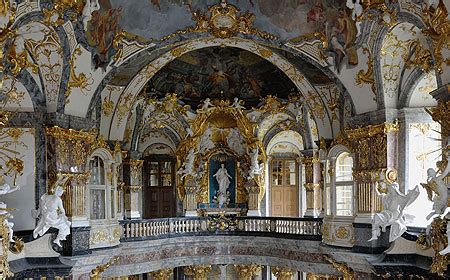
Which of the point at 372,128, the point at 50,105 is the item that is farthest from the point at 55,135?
the point at 372,128

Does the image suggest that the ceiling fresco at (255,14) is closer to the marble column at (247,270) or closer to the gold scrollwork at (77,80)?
the gold scrollwork at (77,80)

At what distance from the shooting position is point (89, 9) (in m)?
14.6

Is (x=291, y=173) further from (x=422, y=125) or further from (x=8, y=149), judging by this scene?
(x=8, y=149)

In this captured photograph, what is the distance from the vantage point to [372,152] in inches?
623

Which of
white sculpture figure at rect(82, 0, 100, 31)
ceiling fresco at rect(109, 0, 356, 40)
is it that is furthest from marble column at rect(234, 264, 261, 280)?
white sculpture figure at rect(82, 0, 100, 31)

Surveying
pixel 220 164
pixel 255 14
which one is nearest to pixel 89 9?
pixel 255 14

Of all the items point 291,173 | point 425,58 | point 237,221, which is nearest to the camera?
point 425,58

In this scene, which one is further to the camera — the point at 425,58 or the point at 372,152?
the point at 372,152

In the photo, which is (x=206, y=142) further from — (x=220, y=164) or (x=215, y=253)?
(x=215, y=253)

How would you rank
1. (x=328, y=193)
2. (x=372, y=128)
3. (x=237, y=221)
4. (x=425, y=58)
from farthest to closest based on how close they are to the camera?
(x=237, y=221) → (x=328, y=193) → (x=372, y=128) → (x=425, y=58)

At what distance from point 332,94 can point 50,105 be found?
29.7 ft

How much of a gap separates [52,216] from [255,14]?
8.21 metres

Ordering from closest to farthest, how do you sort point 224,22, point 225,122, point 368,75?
1. point 368,75
2. point 224,22
3. point 225,122

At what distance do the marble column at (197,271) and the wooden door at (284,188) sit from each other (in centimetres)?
556
